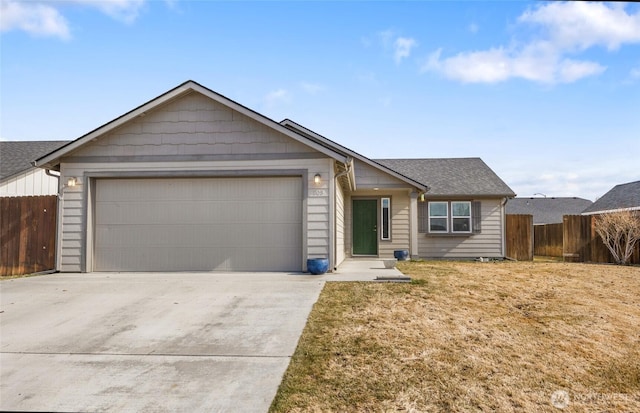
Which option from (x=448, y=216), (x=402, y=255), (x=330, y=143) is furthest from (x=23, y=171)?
(x=448, y=216)

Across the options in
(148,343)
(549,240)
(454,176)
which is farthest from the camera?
(549,240)

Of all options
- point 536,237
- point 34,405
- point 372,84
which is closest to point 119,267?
point 34,405

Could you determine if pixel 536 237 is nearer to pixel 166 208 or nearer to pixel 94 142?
pixel 166 208

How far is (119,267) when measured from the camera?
33.8ft

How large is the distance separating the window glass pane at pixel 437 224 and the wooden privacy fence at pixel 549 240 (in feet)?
19.7

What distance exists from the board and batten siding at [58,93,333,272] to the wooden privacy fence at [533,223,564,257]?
14.4 meters

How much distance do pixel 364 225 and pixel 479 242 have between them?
183 inches

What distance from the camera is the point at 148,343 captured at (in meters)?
5.02

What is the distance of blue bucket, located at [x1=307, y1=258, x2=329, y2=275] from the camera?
370 inches

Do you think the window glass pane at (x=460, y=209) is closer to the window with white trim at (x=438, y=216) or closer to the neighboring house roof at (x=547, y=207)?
the window with white trim at (x=438, y=216)

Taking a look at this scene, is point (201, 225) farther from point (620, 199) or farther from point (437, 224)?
point (620, 199)

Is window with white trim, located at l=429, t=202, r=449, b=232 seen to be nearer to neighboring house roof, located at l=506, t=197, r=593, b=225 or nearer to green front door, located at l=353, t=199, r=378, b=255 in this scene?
green front door, located at l=353, t=199, r=378, b=255

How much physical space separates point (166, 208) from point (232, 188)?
1.76m

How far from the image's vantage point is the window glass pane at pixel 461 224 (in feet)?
53.5
